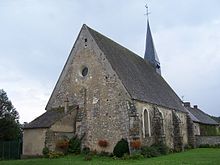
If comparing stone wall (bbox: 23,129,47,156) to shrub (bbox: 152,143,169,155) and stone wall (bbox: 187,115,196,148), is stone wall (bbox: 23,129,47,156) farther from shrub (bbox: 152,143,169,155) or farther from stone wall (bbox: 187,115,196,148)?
stone wall (bbox: 187,115,196,148)

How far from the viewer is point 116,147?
76.4 ft

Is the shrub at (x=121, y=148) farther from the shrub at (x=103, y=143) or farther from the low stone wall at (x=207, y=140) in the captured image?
the low stone wall at (x=207, y=140)

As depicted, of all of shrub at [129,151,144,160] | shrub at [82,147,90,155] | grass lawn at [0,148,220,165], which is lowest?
grass lawn at [0,148,220,165]

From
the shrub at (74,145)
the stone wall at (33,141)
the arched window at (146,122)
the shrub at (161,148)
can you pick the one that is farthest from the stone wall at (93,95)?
the shrub at (161,148)

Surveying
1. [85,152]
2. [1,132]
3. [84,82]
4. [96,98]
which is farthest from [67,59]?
[1,132]

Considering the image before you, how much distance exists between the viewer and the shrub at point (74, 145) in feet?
81.6

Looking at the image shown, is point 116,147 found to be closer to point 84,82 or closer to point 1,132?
point 84,82

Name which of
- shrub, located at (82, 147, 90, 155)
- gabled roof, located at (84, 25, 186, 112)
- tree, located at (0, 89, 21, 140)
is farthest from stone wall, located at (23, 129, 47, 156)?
tree, located at (0, 89, 21, 140)

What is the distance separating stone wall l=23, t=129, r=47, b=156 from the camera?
24.1 m

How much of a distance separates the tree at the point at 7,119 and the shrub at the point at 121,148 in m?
14.1

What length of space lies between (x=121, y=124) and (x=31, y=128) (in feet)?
23.4

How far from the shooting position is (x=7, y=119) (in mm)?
32500

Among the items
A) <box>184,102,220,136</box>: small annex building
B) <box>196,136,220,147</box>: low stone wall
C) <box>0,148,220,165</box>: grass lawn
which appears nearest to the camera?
<box>0,148,220,165</box>: grass lawn

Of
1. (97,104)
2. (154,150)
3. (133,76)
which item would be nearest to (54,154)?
(97,104)
